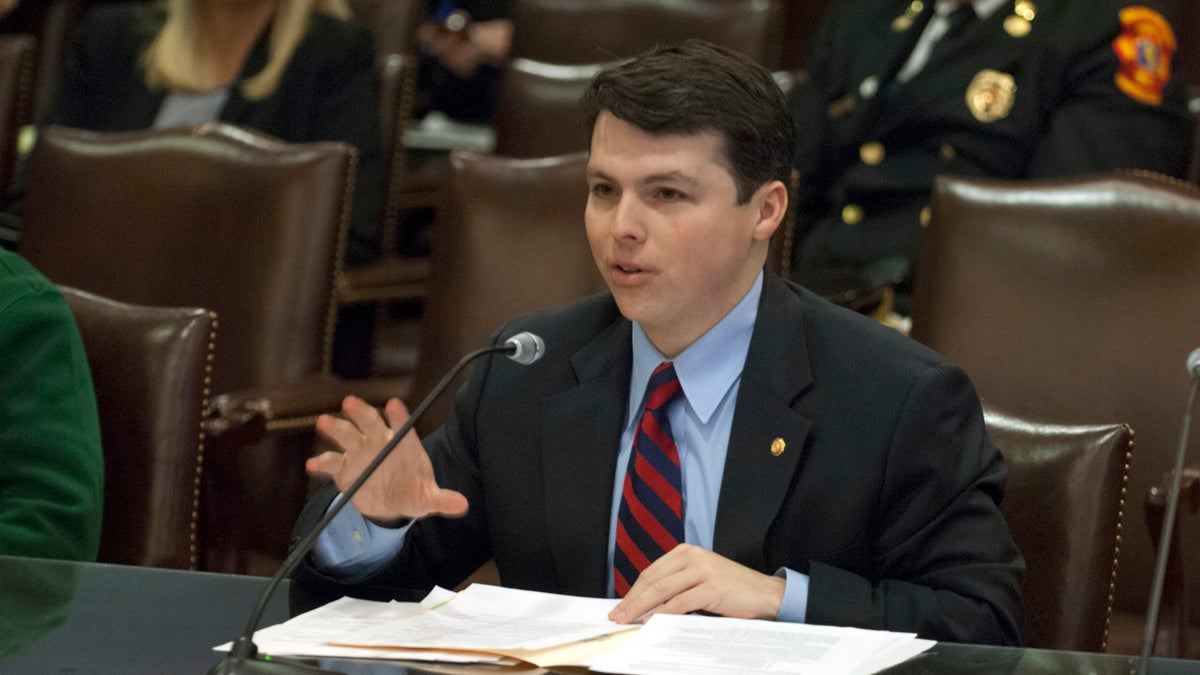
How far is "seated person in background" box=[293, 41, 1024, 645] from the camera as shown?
4.48 feet

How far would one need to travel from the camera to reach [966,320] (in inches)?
83.4

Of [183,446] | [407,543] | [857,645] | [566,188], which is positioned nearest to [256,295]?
[566,188]

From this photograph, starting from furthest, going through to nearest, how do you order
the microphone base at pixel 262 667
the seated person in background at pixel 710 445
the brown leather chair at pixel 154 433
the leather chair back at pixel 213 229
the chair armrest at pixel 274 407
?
the leather chair back at pixel 213 229, the chair armrest at pixel 274 407, the brown leather chair at pixel 154 433, the seated person in background at pixel 710 445, the microphone base at pixel 262 667

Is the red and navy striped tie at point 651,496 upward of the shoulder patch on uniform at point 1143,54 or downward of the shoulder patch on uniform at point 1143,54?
downward

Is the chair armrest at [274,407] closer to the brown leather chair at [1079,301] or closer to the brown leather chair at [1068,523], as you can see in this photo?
the brown leather chair at [1079,301]

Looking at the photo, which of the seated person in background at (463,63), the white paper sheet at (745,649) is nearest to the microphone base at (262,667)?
the white paper sheet at (745,649)

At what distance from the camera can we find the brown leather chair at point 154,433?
1.71 m

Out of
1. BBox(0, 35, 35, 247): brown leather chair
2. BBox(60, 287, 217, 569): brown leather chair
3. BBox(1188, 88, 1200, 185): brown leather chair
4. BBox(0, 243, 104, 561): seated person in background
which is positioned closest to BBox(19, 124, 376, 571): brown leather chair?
BBox(60, 287, 217, 569): brown leather chair

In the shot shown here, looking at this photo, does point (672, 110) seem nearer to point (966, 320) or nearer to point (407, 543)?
point (407, 543)

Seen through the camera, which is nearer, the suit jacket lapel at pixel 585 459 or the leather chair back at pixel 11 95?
the suit jacket lapel at pixel 585 459

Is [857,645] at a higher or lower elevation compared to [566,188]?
lower

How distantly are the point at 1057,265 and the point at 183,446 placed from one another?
3.88ft

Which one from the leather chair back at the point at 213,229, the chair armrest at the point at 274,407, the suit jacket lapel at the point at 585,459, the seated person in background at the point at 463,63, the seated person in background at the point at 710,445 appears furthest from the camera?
the seated person in background at the point at 463,63

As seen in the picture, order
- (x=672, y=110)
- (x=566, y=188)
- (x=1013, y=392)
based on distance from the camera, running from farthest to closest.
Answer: (x=566, y=188), (x=1013, y=392), (x=672, y=110)
